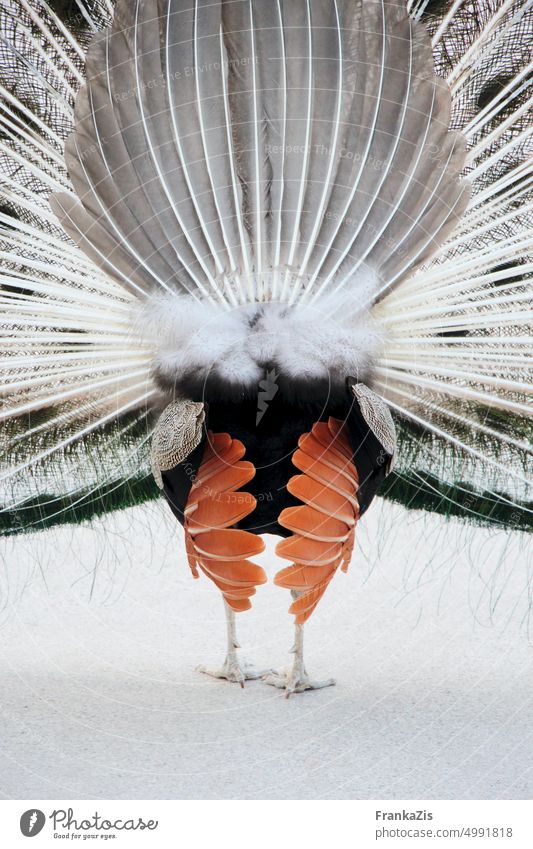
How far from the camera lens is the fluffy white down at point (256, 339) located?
113 cm

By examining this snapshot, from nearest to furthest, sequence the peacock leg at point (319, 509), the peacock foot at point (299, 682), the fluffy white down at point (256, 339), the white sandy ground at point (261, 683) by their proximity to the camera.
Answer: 1. the fluffy white down at point (256, 339)
2. the peacock leg at point (319, 509)
3. the white sandy ground at point (261, 683)
4. the peacock foot at point (299, 682)

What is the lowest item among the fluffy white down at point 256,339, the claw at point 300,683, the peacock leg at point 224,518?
the claw at point 300,683

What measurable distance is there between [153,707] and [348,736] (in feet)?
1.08

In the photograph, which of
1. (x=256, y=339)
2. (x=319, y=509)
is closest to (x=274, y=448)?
(x=319, y=509)

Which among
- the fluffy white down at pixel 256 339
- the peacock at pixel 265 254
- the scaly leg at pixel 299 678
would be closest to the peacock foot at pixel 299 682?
the scaly leg at pixel 299 678

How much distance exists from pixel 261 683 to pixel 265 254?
0.91 metres

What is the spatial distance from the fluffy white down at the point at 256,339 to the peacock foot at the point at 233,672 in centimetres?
77

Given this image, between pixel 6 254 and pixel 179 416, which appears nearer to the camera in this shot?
pixel 179 416

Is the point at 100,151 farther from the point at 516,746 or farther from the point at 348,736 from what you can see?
the point at 516,746

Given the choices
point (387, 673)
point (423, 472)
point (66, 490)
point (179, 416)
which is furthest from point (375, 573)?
point (179, 416)

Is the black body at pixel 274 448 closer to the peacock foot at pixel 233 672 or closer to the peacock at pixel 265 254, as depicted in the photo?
the peacock at pixel 265 254

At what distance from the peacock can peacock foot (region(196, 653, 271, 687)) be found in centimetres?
48

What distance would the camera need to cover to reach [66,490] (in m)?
1.49

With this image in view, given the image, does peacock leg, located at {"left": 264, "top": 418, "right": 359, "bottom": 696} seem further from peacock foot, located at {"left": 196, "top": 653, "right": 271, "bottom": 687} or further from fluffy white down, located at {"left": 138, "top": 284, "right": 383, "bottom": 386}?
peacock foot, located at {"left": 196, "top": 653, "right": 271, "bottom": 687}
